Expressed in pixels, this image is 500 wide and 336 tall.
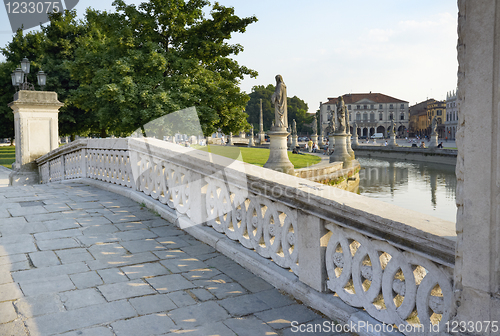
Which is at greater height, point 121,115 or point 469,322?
point 121,115

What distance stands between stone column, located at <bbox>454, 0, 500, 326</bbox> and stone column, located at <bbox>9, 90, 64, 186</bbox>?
13223mm

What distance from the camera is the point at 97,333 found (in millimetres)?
2498

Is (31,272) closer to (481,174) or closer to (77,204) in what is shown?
(77,204)

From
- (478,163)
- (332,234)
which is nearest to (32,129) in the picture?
(332,234)

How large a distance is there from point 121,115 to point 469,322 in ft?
51.7

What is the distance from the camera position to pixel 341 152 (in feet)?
77.1

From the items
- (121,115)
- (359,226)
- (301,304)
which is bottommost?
(301,304)

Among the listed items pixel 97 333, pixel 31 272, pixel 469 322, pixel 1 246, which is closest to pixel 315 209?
pixel 469 322

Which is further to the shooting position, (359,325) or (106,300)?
(106,300)

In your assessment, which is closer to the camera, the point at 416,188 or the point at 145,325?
the point at 145,325
